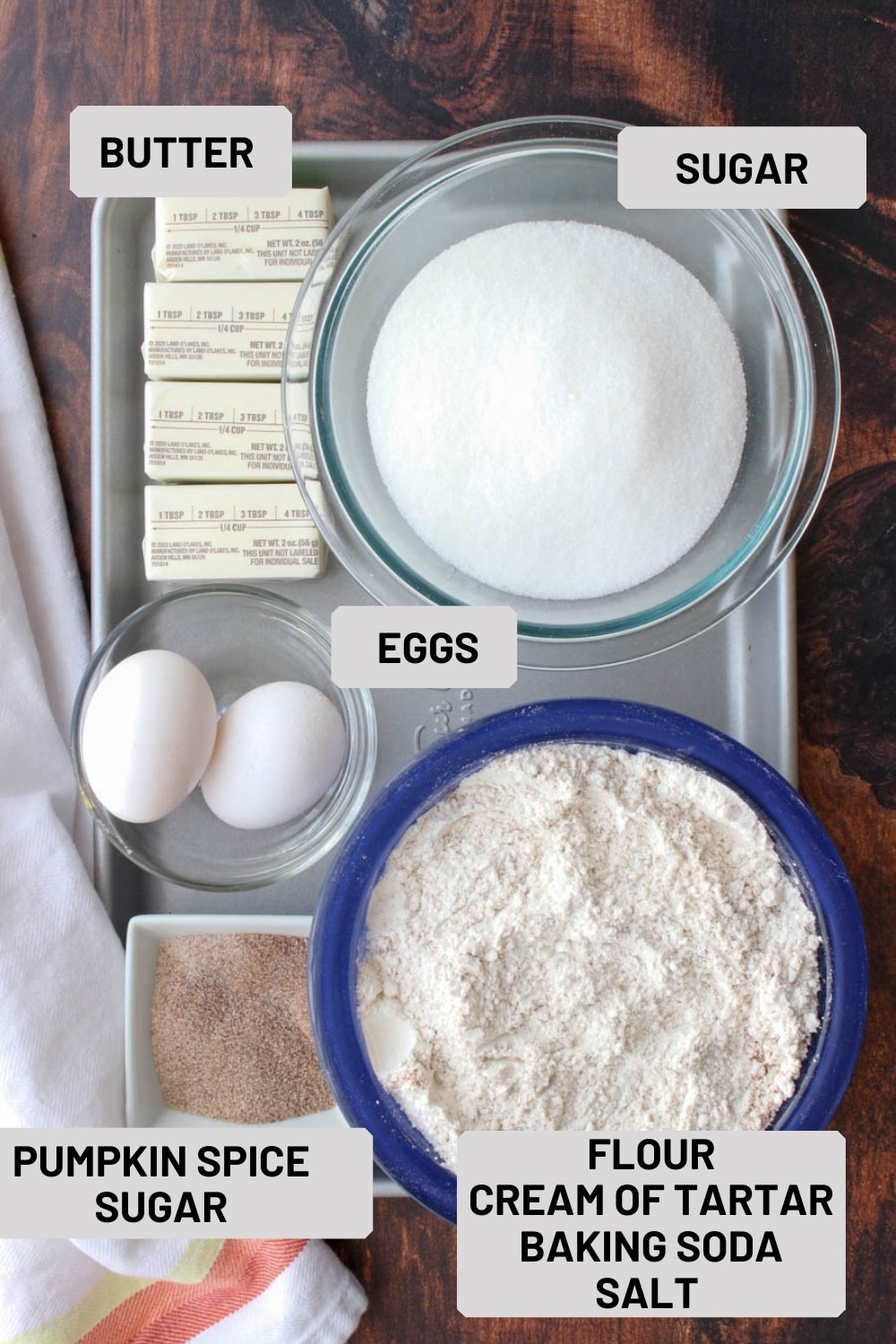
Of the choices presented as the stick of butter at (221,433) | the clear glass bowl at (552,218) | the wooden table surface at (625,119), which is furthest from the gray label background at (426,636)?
the wooden table surface at (625,119)

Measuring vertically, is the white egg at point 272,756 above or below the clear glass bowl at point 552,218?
below

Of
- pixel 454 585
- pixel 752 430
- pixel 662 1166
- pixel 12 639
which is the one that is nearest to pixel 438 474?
pixel 454 585

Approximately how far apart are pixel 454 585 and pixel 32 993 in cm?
42

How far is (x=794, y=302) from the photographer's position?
0.71 metres

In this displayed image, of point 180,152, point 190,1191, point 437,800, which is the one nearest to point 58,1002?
point 190,1191

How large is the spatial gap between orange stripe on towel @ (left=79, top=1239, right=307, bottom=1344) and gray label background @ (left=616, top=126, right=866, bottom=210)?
763 millimetres

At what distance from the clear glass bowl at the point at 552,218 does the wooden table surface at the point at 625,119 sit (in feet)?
0.38

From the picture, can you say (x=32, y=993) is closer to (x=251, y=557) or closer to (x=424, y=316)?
(x=251, y=557)

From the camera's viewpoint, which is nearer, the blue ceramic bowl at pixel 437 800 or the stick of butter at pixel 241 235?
the blue ceramic bowl at pixel 437 800

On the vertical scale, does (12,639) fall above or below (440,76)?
below

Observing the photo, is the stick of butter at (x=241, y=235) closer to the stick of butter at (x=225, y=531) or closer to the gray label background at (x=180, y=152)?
the gray label background at (x=180, y=152)

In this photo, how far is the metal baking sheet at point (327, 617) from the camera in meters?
0.78

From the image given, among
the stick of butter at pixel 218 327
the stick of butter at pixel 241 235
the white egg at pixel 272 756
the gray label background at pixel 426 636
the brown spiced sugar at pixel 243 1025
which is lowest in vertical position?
the brown spiced sugar at pixel 243 1025

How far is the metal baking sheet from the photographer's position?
0.78 meters
